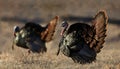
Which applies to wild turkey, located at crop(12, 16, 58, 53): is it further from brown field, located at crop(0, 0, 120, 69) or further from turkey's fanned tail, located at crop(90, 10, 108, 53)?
brown field, located at crop(0, 0, 120, 69)

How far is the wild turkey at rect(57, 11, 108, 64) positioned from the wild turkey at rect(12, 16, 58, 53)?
426cm

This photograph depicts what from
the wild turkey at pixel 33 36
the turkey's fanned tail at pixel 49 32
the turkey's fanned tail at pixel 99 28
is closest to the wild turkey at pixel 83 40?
the turkey's fanned tail at pixel 99 28

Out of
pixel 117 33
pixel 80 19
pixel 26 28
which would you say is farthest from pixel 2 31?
pixel 26 28

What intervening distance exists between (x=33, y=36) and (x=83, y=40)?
204 inches

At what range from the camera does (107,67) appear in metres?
17.0

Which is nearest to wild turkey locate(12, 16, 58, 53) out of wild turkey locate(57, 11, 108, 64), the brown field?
wild turkey locate(57, 11, 108, 64)

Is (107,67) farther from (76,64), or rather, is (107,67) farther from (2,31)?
(2,31)

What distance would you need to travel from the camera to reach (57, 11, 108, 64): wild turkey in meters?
18.8

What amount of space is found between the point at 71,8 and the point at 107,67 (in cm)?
2913

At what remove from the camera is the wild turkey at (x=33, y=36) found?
23516 mm

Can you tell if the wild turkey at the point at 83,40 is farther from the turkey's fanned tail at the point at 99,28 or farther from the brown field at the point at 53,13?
the brown field at the point at 53,13

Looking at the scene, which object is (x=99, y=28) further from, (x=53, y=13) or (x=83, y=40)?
(x=53, y=13)

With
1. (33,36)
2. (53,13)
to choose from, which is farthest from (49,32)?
(53,13)

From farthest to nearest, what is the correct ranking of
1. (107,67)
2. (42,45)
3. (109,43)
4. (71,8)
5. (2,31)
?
(71,8), (2,31), (109,43), (42,45), (107,67)
